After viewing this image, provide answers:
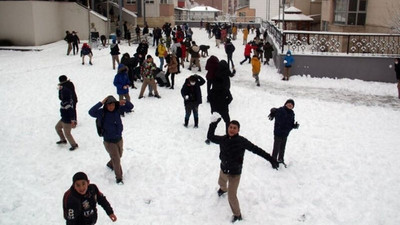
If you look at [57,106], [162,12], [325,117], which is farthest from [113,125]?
[162,12]

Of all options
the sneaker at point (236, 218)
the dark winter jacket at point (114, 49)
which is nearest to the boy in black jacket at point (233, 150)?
the sneaker at point (236, 218)

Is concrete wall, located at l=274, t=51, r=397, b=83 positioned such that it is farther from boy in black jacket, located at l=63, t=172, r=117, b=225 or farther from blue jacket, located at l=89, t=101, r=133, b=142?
boy in black jacket, located at l=63, t=172, r=117, b=225

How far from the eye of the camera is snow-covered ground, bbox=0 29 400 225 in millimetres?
6254

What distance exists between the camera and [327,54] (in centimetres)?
1827

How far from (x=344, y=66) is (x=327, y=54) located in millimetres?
1009

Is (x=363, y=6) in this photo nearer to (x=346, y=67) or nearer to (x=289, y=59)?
(x=346, y=67)

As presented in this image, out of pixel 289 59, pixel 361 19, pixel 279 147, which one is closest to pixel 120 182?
pixel 279 147

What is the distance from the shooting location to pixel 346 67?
59.0 feet

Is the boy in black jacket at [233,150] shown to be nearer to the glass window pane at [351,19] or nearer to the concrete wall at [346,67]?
the concrete wall at [346,67]

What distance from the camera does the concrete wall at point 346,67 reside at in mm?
17562

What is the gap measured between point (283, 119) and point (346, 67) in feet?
39.8

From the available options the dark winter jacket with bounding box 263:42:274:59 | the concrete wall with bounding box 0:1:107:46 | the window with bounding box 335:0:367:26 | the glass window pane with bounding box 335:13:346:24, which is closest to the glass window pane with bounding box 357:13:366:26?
the window with bounding box 335:0:367:26

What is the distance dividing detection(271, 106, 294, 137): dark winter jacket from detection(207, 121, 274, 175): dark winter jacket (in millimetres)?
2001

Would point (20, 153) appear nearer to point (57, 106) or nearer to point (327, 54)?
point (57, 106)
